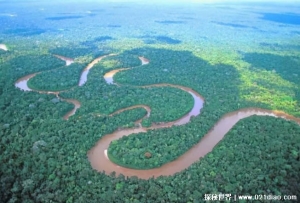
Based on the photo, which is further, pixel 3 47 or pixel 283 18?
pixel 283 18

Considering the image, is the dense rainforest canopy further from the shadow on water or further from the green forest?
the shadow on water

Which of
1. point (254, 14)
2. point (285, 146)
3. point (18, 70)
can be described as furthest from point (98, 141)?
point (254, 14)

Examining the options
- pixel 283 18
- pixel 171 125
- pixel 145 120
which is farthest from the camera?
pixel 283 18

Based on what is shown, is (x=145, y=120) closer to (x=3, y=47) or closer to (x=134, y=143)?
(x=134, y=143)

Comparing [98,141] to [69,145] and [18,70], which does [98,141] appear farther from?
[18,70]

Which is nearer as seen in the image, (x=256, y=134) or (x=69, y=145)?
(x=69, y=145)

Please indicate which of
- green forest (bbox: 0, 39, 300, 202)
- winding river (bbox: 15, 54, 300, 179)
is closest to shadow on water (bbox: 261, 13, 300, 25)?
green forest (bbox: 0, 39, 300, 202)

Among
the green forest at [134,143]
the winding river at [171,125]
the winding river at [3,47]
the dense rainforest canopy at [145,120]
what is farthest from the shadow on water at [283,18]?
the winding river at [3,47]

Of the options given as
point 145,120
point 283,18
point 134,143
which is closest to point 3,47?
point 145,120

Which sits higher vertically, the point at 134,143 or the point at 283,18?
the point at 283,18
